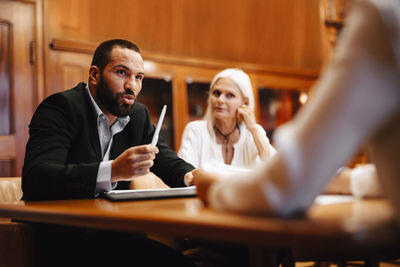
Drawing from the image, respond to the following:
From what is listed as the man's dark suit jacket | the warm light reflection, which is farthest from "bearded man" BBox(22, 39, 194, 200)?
the warm light reflection

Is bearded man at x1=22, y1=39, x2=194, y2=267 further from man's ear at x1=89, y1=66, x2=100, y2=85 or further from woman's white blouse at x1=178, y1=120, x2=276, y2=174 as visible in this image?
woman's white blouse at x1=178, y1=120, x2=276, y2=174

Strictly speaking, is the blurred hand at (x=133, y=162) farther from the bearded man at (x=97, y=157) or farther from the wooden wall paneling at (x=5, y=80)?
the wooden wall paneling at (x=5, y=80)

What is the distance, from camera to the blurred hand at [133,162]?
1278 millimetres

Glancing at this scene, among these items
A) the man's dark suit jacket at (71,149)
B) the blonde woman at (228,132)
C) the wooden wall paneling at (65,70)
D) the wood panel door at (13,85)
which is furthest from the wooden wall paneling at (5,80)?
the man's dark suit jacket at (71,149)

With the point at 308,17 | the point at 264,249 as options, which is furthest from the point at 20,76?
the point at 308,17

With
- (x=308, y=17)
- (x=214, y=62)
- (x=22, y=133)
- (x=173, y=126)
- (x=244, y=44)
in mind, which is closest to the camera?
(x=22, y=133)

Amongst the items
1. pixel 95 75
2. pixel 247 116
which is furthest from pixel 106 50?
pixel 247 116

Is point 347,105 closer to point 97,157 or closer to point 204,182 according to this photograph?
point 204,182

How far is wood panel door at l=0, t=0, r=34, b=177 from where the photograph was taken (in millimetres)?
3465

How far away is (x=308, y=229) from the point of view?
60 centimetres

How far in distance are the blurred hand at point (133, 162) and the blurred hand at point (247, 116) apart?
6.29 ft

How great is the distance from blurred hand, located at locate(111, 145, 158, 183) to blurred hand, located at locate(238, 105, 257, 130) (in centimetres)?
192

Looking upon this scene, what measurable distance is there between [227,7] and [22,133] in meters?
2.75

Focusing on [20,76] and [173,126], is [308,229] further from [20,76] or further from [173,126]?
[173,126]
